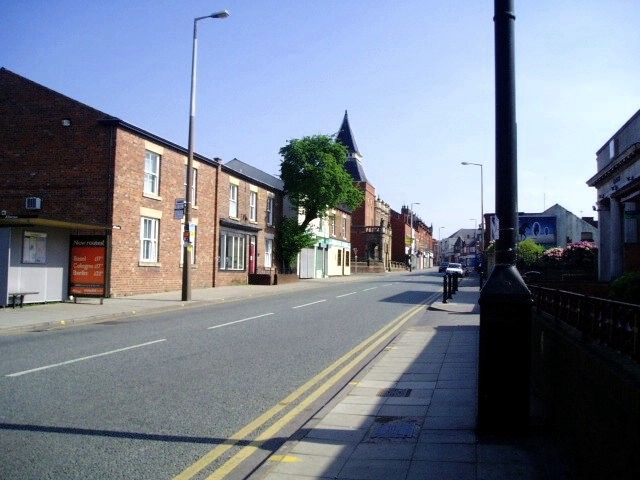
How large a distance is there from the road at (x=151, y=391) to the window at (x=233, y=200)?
19.5 m

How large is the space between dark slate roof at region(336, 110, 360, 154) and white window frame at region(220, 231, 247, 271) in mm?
47189

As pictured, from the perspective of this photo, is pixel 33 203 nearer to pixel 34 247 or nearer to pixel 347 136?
pixel 34 247

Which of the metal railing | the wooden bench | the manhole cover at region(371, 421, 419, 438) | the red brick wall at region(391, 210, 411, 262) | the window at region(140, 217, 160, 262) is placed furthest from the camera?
the red brick wall at region(391, 210, 411, 262)

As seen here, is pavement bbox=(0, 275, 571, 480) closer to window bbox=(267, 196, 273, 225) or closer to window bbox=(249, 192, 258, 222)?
window bbox=(249, 192, 258, 222)

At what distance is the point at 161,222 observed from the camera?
25.5 m

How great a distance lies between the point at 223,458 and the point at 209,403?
5.98 feet

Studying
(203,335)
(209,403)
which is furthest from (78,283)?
(209,403)

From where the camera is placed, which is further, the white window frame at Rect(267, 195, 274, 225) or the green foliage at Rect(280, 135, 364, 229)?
the green foliage at Rect(280, 135, 364, 229)

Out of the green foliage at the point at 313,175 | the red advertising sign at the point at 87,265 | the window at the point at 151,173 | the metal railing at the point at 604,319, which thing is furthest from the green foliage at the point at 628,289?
the green foliage at the point at 313,175

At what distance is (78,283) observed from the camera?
19.1 metres

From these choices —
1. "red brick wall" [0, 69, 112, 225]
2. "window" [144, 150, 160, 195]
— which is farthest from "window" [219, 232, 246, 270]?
"red brick wall" [0, 69, 112, 225]

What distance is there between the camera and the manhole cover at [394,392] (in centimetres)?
704

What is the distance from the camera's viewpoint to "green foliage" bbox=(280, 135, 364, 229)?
41438mm

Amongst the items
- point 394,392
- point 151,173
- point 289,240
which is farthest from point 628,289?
point 289,240
